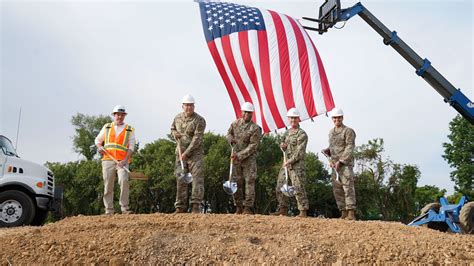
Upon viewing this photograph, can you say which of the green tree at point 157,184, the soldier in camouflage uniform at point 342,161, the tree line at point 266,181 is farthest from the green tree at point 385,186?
the soldier in camouflage uniform at point 342,161

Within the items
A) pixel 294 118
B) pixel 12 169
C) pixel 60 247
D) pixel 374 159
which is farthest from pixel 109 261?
pixel 374 159

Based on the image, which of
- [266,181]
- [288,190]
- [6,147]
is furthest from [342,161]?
[266,181]

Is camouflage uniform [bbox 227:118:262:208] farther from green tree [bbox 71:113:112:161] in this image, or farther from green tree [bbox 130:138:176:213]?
green tree [bbox 71:113:112:161]

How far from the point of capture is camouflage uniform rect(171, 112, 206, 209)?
8.67 m

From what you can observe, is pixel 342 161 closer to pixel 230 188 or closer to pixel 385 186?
pixel 230 188

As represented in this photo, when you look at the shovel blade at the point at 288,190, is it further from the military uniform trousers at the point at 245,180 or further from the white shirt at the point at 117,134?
the white shirt at the point at 117,134

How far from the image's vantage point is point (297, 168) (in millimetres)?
9281

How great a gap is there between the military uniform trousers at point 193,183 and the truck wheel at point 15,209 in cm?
279

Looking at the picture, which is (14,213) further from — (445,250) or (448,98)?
(448,98)

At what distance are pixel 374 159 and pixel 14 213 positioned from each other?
28.3 meters

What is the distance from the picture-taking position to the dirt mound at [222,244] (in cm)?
531

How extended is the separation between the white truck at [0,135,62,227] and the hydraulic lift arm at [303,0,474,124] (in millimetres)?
7976

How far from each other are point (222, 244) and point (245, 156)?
12.1 ft

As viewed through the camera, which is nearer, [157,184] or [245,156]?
[245,156]
